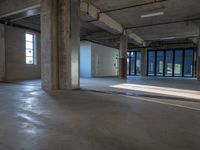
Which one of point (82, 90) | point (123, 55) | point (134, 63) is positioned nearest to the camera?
point (82, 90)

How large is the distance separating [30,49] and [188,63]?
17.0 m

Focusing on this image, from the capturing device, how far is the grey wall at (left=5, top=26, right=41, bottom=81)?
1015 centimetres

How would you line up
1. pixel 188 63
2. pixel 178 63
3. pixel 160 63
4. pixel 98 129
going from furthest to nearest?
pixel 160 63
pixel 178 63
pixel 188 63
pixel 98 129

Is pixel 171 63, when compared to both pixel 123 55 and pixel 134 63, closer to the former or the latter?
pixel 134 63

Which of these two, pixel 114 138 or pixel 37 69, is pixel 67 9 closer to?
pixel 114 138

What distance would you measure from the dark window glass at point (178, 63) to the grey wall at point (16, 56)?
1611 cm

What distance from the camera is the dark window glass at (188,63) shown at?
1861 cm

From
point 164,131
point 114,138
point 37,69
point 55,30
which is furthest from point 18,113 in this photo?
point 37,69

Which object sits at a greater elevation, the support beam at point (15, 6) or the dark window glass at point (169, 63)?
the support beam at point (15, 6)

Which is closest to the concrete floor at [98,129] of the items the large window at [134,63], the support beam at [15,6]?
the support beam at [15,6]

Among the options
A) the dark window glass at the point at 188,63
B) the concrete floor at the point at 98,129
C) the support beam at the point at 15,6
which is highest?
the support beam at the point at 15,6

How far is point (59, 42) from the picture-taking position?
6051mm

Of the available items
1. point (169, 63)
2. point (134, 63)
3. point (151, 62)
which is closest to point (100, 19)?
point (151, 62)

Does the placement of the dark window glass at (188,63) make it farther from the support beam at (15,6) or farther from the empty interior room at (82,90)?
the support beam at (15,6)
